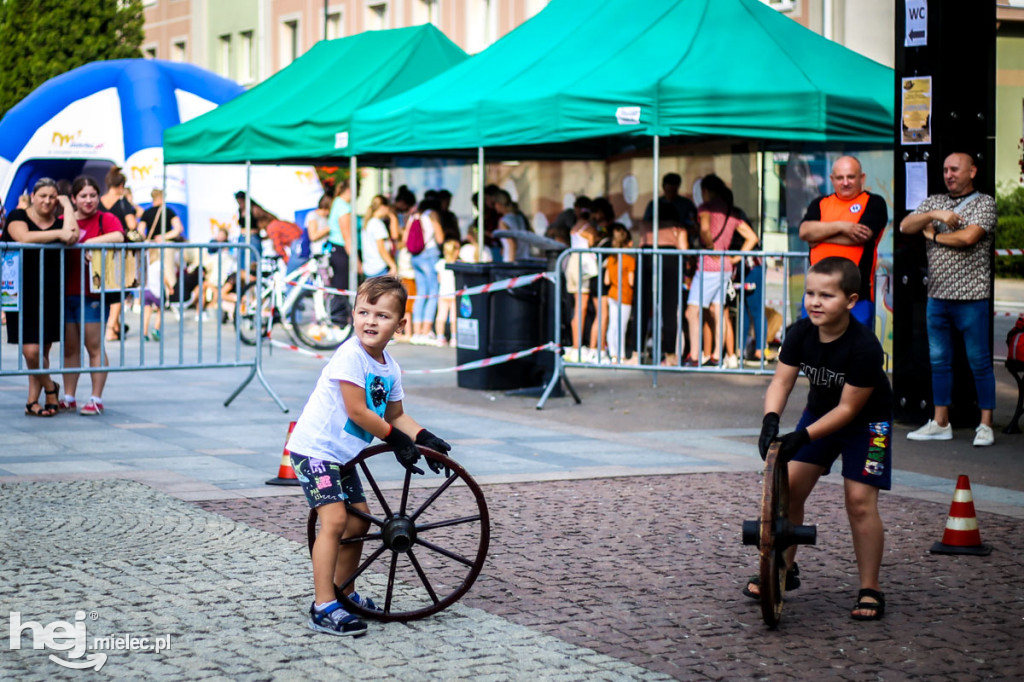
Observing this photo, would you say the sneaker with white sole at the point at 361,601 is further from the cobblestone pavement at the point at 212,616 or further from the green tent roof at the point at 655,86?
the green tent roof at the point at 655,86

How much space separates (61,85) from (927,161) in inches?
677

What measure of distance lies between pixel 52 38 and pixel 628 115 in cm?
2513

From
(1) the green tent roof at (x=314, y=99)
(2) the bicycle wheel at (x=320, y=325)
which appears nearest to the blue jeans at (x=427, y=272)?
(2) the bicycle wheel at (x=320, y=325)

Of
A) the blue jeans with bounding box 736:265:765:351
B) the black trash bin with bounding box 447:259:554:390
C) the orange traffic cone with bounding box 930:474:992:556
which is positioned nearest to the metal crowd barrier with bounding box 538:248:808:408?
the blue jeans with bounding box 736:265:765:351

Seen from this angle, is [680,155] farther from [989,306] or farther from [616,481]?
[616,481]

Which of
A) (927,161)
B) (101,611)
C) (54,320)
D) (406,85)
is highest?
(406,85)

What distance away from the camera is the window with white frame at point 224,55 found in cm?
4738

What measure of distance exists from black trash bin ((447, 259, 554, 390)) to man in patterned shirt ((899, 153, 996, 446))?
3610mm

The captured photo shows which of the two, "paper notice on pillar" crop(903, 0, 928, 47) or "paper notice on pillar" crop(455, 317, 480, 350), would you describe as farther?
"paper notice on pillar" crop(455, 317, 480, 350)

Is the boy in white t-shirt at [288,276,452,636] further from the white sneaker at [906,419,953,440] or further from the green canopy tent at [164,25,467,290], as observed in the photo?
the green canopy tent at [164,25,467,290]

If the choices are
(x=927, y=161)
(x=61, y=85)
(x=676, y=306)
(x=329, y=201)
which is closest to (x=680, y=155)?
(x=676, y=306)

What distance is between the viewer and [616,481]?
8.17m

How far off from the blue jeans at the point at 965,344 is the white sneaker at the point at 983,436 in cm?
13

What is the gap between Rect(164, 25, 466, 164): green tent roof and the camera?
17.3 m
